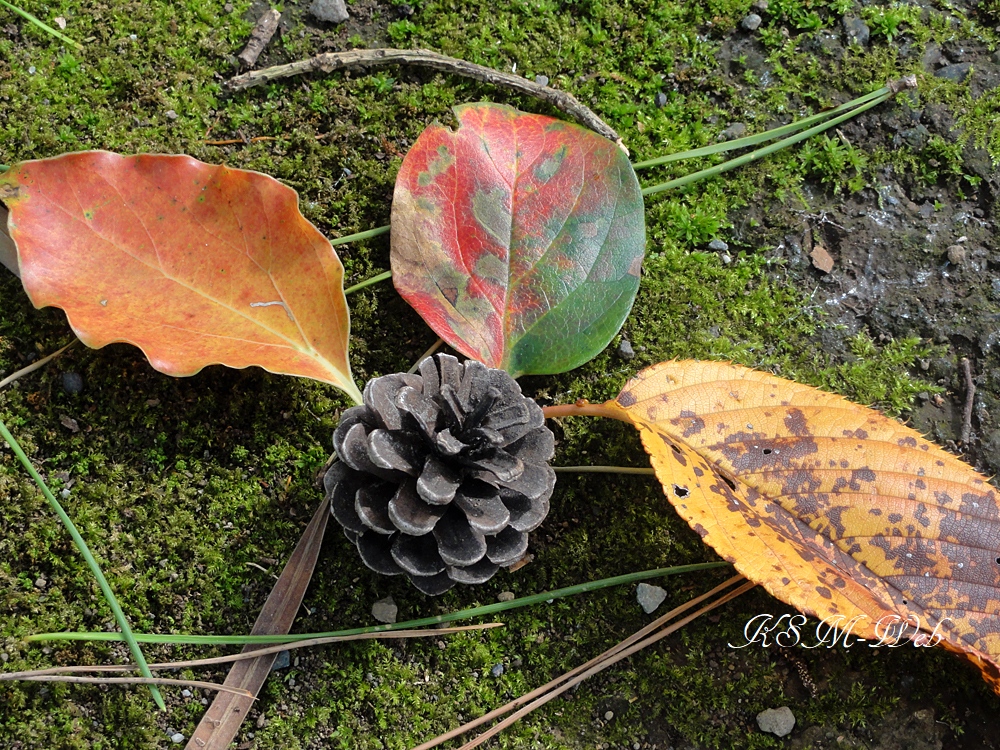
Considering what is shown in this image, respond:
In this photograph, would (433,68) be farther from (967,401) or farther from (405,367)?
(967,401)

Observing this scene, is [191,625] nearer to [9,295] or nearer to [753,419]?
[9,295]

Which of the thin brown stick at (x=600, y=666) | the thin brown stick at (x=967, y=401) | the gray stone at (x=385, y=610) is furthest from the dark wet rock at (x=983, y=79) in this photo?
the gray stone at (x=385, y=610)

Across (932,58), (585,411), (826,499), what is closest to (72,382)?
(585,411)

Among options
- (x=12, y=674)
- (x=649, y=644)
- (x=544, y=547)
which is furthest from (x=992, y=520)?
(x=12, y=674)

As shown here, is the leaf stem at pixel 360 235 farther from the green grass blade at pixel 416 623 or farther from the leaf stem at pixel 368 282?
the green grass blade at pixel 416 623

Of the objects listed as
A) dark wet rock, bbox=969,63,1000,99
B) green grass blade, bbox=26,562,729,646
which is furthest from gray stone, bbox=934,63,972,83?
green grass blade, bbox=26,562,729,646

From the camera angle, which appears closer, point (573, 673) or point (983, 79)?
point (573, 673)
